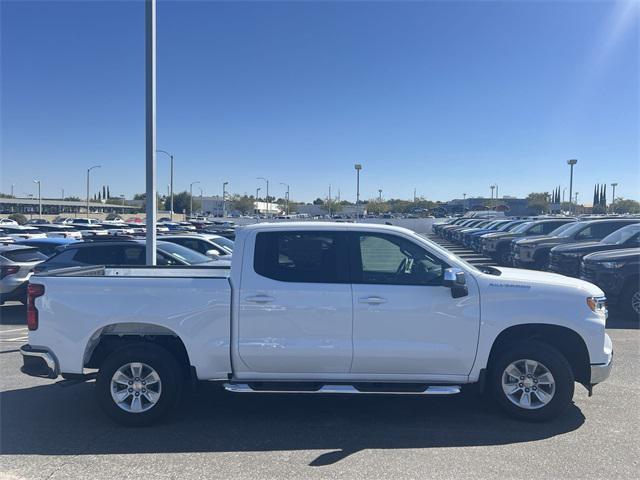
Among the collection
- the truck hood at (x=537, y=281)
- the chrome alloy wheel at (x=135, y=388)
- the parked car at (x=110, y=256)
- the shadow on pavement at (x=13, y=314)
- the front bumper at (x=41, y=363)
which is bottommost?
→ the shadow on pavement at (x=13, y=314)

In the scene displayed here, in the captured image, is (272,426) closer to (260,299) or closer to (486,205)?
(260,299)

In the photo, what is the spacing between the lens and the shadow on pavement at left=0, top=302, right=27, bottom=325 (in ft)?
35.4

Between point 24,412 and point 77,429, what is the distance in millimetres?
884

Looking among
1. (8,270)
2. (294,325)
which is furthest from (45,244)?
(294,325)

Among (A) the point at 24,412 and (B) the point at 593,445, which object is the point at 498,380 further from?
(A) the point at 24,412

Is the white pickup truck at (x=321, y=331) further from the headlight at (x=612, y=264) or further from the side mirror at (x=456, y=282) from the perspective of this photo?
the headlight at (x=612, y=264)

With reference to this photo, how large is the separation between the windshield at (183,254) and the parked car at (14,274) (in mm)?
2871

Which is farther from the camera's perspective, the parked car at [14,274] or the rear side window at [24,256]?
the rear side window at [24,256]

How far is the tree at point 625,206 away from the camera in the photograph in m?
88.3

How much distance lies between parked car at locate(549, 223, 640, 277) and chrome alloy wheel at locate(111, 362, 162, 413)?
1112 cm

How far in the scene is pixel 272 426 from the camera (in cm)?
506

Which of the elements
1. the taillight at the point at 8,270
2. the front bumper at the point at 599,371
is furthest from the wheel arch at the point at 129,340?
the taillight at the point at 8,270

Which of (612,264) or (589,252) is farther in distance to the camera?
(589,252)

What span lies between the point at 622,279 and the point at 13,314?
→ 12584 millimetres
